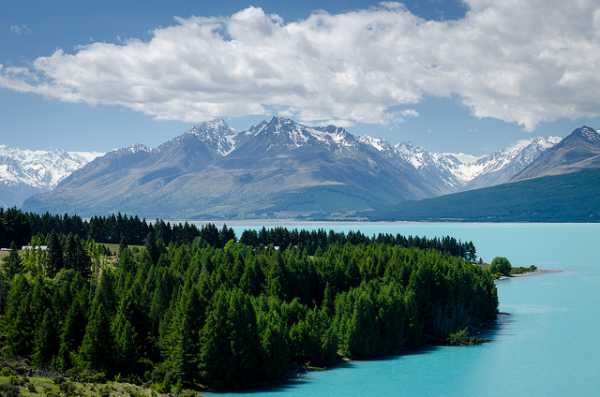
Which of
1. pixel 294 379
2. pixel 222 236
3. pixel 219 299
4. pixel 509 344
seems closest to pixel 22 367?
pixel 219 299

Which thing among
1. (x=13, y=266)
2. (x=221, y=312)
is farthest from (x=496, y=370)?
(x=13, y=266)

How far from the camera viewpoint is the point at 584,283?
195 metres

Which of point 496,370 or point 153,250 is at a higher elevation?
point 153,250

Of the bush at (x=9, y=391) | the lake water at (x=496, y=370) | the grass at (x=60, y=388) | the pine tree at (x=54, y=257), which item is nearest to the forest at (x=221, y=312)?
the pine tree at (x=54, y=257)

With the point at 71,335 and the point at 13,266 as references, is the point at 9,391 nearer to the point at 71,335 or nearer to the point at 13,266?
the point at 71,335

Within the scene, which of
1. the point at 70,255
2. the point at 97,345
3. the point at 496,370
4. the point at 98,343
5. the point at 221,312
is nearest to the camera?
the point at 97,345

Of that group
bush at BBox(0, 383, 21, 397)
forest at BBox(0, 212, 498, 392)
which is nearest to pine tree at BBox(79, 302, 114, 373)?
forest at BBox(0, 212, 498, 392)

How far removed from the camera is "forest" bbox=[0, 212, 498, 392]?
83.4m

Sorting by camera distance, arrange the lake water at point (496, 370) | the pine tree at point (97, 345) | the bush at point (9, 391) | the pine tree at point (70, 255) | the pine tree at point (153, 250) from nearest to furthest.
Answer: the bush at point (9, 391) → the pine tree at point (97, 345) → the lake water at point (496, 370) → the pine tree at point (70, 255) → the pine tree at point (153, 250)

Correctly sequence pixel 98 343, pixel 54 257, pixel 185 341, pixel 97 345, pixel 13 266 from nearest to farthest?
pixel 97 345
pixel 98 343
pixel 185 341
pixel 13 266
pixel 54 257

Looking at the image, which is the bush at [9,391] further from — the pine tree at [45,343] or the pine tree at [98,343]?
the pine tree at [45,343]

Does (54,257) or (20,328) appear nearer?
(20,328)

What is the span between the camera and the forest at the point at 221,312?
83.4 meters

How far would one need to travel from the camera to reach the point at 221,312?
276ft
